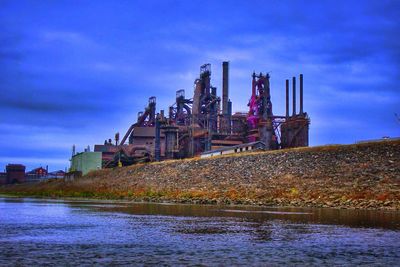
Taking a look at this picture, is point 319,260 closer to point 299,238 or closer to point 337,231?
point 299,238

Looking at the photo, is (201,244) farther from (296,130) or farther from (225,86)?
(225,86)

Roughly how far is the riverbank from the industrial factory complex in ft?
66.2

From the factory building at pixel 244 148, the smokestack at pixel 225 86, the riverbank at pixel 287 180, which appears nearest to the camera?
the riverbank at pixel 287 180

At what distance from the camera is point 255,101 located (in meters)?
122

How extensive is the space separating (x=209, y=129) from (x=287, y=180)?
56972 millimetres

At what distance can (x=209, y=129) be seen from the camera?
118312 mm

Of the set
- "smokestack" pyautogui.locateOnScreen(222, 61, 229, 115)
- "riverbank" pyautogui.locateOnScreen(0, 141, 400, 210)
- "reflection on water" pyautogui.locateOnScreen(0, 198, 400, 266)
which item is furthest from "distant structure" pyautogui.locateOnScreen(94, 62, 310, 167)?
"reflection on water" pyautogui.locateOnScreen(0, 198, 400, 266)

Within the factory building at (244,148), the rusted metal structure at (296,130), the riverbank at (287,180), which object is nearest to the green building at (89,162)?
the riverbank at (287,180)

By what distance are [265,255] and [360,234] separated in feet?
28.3

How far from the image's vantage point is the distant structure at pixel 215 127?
108 metres

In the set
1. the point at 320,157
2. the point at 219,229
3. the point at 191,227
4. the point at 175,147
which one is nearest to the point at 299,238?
the point at 219,229

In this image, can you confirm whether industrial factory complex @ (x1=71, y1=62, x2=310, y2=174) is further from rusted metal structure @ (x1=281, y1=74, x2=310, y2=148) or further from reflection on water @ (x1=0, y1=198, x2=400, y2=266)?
reflection on water @ (x1=0, y1=198, x2=400, y2=266)

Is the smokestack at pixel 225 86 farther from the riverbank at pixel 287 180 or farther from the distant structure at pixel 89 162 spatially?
the riverbank at pixel 287 180

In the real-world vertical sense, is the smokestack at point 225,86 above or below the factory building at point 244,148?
above
